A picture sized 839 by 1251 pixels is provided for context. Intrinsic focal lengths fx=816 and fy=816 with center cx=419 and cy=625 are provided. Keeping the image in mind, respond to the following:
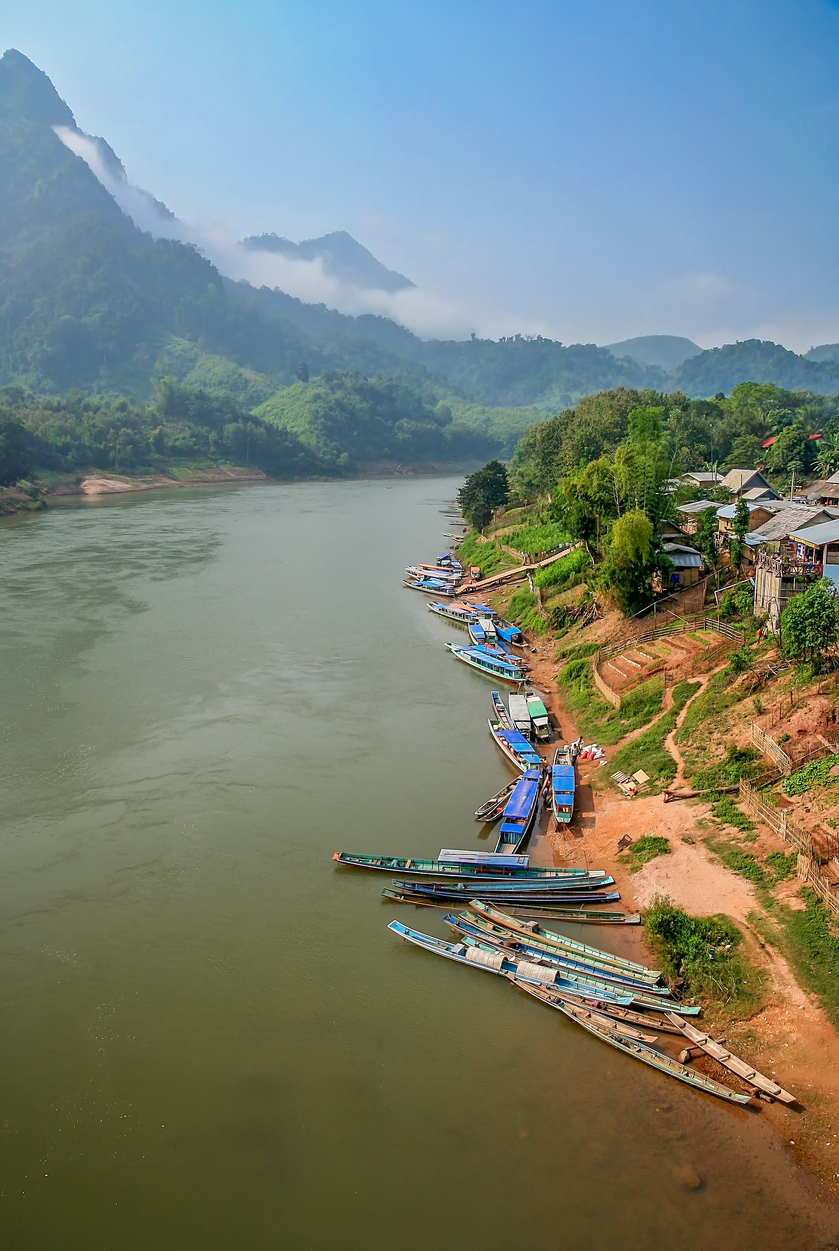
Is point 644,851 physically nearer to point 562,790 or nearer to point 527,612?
point 562,790

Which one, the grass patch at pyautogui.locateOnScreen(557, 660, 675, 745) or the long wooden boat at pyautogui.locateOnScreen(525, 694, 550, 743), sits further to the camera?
the long wooden boat at pyautogui.locateOnScreen(525, 694, 550, 743)

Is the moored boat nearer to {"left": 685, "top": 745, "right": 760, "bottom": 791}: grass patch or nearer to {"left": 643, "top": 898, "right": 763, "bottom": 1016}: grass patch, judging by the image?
{"left": 643, "top": 898, "right": 763, "bottom": 1016}: grass patch

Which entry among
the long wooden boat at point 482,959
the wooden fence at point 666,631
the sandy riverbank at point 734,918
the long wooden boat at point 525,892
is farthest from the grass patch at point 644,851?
the wooden fence at point 666,631

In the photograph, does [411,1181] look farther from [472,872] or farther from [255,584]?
[255,584]

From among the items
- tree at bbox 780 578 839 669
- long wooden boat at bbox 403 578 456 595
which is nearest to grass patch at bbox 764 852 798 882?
tree at bbox 780 578 839 669

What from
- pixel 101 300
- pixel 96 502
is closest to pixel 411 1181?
pixel 96 502

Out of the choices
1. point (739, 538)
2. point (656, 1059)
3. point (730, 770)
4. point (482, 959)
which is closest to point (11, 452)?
point (739, 538)
